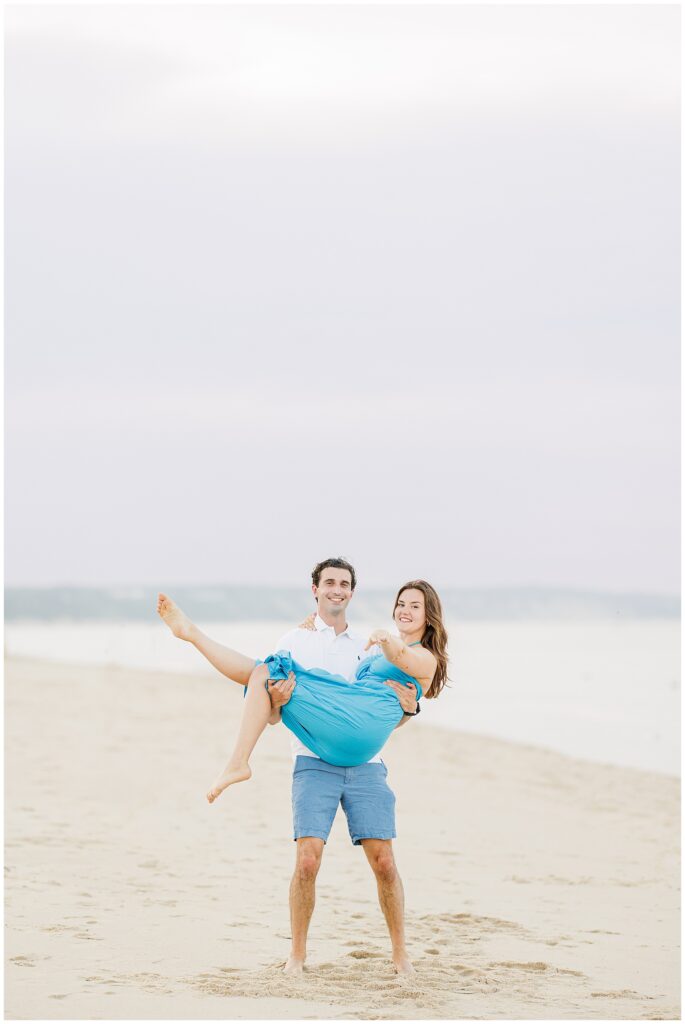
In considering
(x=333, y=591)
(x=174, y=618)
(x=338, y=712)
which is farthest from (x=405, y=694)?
(x=174, y=618)

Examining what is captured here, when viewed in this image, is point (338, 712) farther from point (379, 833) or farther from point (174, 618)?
point (174, 618)

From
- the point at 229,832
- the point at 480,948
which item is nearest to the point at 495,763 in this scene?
the point at 229,832

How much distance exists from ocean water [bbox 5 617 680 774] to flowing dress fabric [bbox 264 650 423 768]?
7054mm

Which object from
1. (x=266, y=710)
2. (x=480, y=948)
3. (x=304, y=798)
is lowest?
(x=480, y=948)

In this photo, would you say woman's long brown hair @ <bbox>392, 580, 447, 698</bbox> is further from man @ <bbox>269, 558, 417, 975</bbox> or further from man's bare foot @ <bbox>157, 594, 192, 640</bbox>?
man's bare foot @ <bbox>157, 594, 192, 640</bbox>

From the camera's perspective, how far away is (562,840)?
381 inches

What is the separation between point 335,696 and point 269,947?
1.63 metres

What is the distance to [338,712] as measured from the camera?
5250 mm

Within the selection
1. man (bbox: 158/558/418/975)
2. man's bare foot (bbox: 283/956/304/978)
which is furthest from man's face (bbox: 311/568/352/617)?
man's bare foot (bbox: 283/956/304/978)

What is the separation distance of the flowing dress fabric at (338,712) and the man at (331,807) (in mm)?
57

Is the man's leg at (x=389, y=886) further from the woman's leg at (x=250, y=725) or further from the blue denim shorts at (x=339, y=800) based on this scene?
the woman's leg at (x=250, y=725)

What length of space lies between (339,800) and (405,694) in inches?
22.4

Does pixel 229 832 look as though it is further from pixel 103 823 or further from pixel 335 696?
pixel 335 696

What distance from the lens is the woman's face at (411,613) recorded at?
17.9ft
